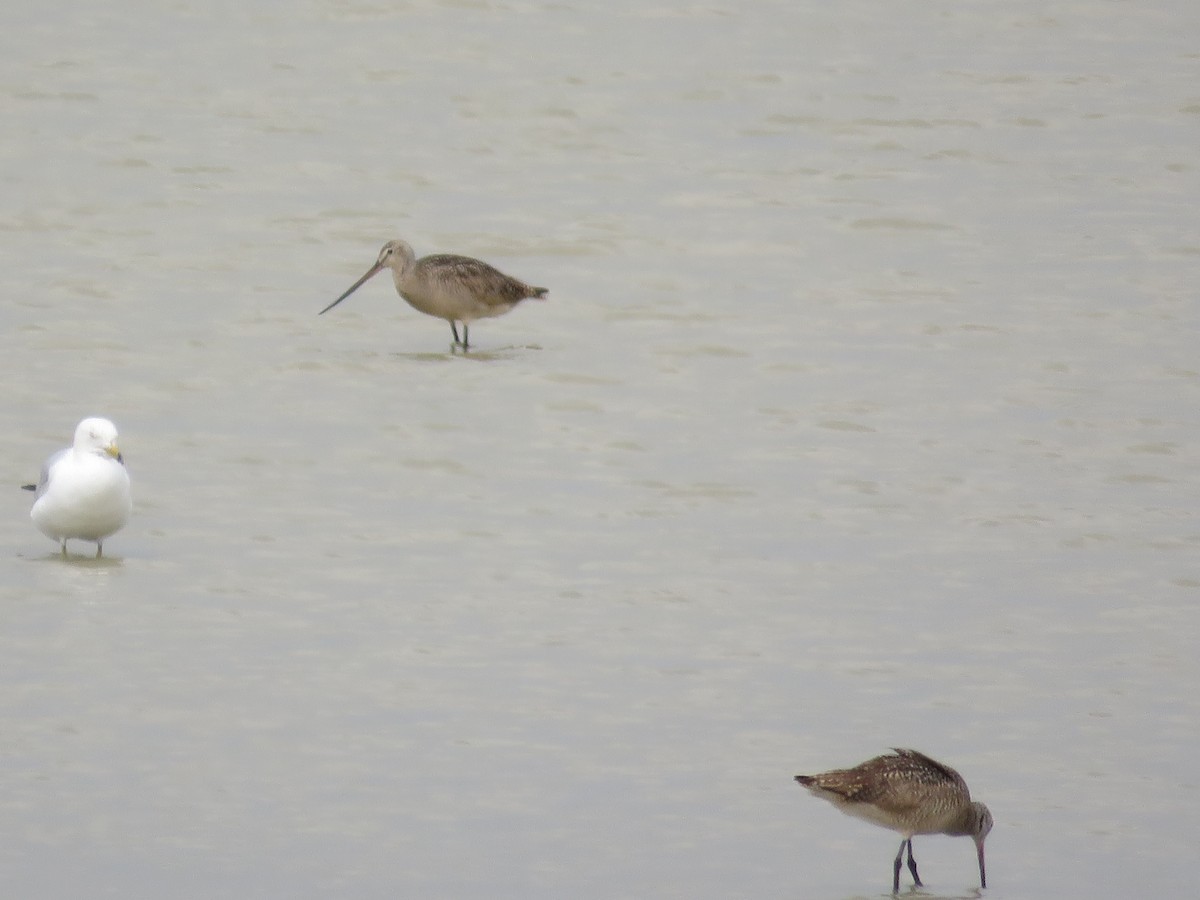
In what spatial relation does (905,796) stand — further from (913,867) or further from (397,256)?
(397,256)

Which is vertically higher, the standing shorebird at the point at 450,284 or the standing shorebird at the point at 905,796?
the standing shorebird at the point at 450,284

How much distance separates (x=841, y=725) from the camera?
10.0m

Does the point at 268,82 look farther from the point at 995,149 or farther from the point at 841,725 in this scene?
the point at 841,725

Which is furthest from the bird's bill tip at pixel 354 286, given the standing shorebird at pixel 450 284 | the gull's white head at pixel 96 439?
the gull's white head at pixel 96 439

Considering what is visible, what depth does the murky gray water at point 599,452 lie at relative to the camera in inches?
364

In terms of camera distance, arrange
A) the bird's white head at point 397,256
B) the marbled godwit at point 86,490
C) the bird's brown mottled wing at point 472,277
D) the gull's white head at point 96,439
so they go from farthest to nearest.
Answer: the bird's white head at point 397,256, the bird's brown mottled wing at point 472,277, the gull's white head at point 96,439, the marbled godwit at point 86,490

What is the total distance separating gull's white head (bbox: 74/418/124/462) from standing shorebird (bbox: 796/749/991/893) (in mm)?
4416

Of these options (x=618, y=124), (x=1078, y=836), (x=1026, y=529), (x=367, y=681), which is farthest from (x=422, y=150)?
(x=1078, y=836)

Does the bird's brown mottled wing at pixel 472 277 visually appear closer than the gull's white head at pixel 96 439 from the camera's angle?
No

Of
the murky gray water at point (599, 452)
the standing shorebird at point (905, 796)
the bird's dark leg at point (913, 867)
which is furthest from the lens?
the murky gray water at point (599, 452)

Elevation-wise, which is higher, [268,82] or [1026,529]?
[268,82]

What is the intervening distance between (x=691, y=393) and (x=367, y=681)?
568 centimetres

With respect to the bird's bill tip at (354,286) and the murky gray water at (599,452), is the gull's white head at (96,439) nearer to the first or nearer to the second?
the murky gray water at (599,452)

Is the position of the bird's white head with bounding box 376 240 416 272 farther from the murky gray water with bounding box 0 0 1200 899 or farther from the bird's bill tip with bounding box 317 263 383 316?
the murky gray water with bounding box 0 0 1200 899
